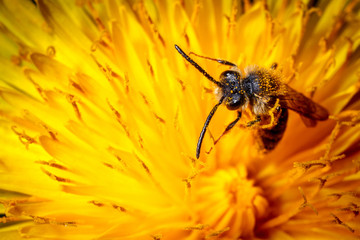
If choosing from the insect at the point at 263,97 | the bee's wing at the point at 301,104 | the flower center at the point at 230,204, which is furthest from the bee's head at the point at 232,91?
the flower center at the point at 230,204

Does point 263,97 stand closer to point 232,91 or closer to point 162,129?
point 232,91

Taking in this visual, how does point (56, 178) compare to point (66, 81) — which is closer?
point (56, 178)

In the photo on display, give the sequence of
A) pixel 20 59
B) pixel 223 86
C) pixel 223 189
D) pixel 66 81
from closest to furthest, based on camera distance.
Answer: pixel 223 86 < pixel 223 189 < pixel 66 81 < pixel 20 59

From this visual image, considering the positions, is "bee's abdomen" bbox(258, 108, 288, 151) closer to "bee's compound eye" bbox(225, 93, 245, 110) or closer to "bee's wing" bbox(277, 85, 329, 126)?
"bee's wing" bbox(277, 85, 329, 126)

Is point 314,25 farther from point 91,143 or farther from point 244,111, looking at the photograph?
point 91,143

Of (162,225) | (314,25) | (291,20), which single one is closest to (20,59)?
(162,225)

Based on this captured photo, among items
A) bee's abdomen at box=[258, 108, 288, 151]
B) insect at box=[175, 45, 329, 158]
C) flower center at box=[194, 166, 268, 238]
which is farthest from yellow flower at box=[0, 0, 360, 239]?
insect at box=[175, 45, 329, 158]

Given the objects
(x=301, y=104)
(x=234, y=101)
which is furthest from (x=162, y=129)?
(x=301, y=104)
